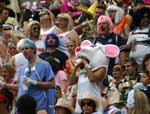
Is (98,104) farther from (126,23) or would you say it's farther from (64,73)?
(126,23)

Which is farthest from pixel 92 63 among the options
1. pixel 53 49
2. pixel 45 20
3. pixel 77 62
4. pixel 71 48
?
pixel 45 20

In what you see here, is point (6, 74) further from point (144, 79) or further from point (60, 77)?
point (144, 79)

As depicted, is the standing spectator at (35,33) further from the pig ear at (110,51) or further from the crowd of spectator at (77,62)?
the pig ear at (110,51)

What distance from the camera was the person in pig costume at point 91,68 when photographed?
43.9ft

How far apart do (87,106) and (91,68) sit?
1372mm

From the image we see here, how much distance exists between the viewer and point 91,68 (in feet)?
44.2

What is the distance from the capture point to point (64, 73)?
15094 millimetres

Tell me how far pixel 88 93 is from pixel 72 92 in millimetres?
1582

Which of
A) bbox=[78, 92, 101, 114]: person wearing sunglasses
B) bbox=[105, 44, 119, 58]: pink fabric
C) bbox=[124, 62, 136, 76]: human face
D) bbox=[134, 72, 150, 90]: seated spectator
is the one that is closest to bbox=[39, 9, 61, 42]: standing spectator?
bbox=[124, 62, 136, 76]: human face

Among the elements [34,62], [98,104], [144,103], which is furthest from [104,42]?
[144,103]

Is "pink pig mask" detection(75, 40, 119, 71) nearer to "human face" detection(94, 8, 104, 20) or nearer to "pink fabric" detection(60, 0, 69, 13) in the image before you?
"human face" detection(94, 8, 104, 20)

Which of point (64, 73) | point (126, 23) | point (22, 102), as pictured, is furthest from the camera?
point (126, 23)

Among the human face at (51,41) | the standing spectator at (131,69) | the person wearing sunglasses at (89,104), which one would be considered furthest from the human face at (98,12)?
the person wearing sunglasses at (89,104)

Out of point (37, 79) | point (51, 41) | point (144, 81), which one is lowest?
point (144, 81)
